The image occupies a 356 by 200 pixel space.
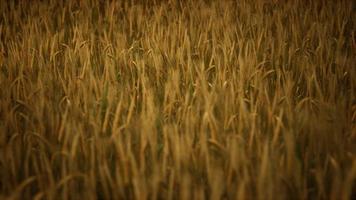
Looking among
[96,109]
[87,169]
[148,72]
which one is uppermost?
[148,72]

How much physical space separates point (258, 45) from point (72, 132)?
41.4 inches

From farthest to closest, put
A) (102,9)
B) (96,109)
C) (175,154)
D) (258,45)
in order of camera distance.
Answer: (102,9) < (258,45) < (96,109) < (175,154)

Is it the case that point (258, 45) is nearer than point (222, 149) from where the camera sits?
No

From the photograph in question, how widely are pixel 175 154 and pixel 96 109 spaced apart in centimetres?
45

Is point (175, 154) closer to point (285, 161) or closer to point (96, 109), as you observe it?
point (285, 161)

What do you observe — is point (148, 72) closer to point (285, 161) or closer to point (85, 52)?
point (85, 52)

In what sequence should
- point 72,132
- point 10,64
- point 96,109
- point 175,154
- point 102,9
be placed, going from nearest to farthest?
point 175,154 → point 72,132 → point 96,109 → point 10,64 → point 102,9

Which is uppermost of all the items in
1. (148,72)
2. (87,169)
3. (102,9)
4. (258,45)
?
(102,9)

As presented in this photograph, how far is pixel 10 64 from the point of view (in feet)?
5.33

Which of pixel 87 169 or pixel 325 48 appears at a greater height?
pixel 325 48

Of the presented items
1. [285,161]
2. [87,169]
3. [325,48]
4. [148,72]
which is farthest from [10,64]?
[325,48]

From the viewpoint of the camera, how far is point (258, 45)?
70.1 inches

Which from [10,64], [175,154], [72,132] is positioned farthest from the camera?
[10,64]

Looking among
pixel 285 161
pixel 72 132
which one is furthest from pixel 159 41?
pixel 285 161
